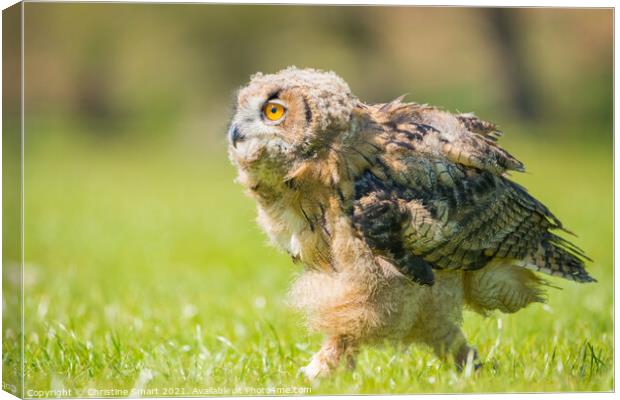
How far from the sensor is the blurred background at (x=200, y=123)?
466cm

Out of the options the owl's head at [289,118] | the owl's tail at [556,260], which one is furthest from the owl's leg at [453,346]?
the owl's head at [289,118]

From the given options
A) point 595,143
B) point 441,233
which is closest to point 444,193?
point 441,233

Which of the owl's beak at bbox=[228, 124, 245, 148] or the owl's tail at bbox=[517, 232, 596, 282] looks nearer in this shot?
Answer: the owl's beak at bbox=[228, 124, 245, 148]

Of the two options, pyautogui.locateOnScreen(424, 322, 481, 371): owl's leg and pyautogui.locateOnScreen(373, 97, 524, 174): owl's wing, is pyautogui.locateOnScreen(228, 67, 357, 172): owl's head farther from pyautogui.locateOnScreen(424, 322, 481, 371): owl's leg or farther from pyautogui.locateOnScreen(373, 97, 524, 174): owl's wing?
pyautogui.locateOnScreen(424, 322, 481, 371): owl's leg

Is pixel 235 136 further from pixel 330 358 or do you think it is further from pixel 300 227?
pixel 330 358

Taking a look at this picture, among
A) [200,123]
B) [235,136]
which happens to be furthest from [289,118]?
[200,123]

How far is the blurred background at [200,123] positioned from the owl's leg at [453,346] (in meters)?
0.81

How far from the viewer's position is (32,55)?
4.18 meters

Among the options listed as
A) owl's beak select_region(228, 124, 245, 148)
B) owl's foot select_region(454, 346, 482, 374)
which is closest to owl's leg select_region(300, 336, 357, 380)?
owl's foot select_region(454, 346, 482, 374)

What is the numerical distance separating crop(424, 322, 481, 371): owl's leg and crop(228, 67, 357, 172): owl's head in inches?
40.8

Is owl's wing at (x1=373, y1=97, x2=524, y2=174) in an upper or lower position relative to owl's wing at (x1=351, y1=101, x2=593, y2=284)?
Result: upper

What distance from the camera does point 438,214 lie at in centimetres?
385

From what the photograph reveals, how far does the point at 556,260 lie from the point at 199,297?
2739mm

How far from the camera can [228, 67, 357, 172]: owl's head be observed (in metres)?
3.72
